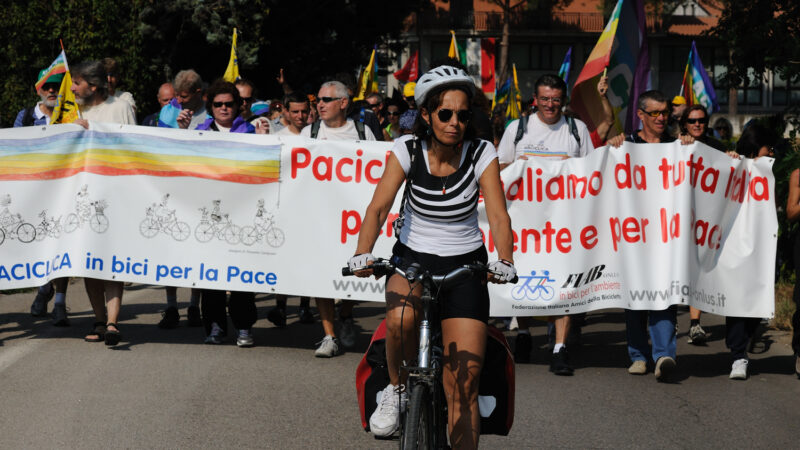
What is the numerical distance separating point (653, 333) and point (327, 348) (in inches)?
94.2

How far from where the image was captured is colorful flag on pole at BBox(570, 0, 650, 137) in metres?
10.4

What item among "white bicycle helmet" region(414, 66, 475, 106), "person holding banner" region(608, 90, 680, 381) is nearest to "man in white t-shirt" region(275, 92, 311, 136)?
"person holding banner" region(608, 90, 680, 381)

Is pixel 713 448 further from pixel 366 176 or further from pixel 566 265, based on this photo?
pixel 366 176

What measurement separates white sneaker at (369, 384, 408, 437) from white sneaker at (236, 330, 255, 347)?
4352 mm

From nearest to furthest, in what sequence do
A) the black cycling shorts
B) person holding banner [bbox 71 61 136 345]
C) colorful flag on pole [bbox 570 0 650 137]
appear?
the black cycling shorts
person holding banner [bbox 71 61 136 345]
colorful flag on pole [bbox 570 0 650 137]

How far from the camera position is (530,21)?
74.5 metres

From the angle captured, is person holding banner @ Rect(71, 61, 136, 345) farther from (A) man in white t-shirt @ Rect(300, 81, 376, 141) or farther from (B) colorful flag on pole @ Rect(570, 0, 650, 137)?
(B) colorful flag on pole @ Rect(570, 0, 650, 137)

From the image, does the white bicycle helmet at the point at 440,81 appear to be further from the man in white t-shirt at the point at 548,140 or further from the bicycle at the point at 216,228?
the bicycle at the point at 216,228

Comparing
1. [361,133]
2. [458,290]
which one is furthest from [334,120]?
[458,290]

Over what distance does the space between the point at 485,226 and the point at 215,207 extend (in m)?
2.11

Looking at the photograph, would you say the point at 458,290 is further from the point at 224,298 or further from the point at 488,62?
the point at 488,62

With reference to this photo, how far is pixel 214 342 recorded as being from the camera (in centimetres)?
963

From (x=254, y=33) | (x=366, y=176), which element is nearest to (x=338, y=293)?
(x=366, y=176)

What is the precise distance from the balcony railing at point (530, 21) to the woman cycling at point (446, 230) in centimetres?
6933
